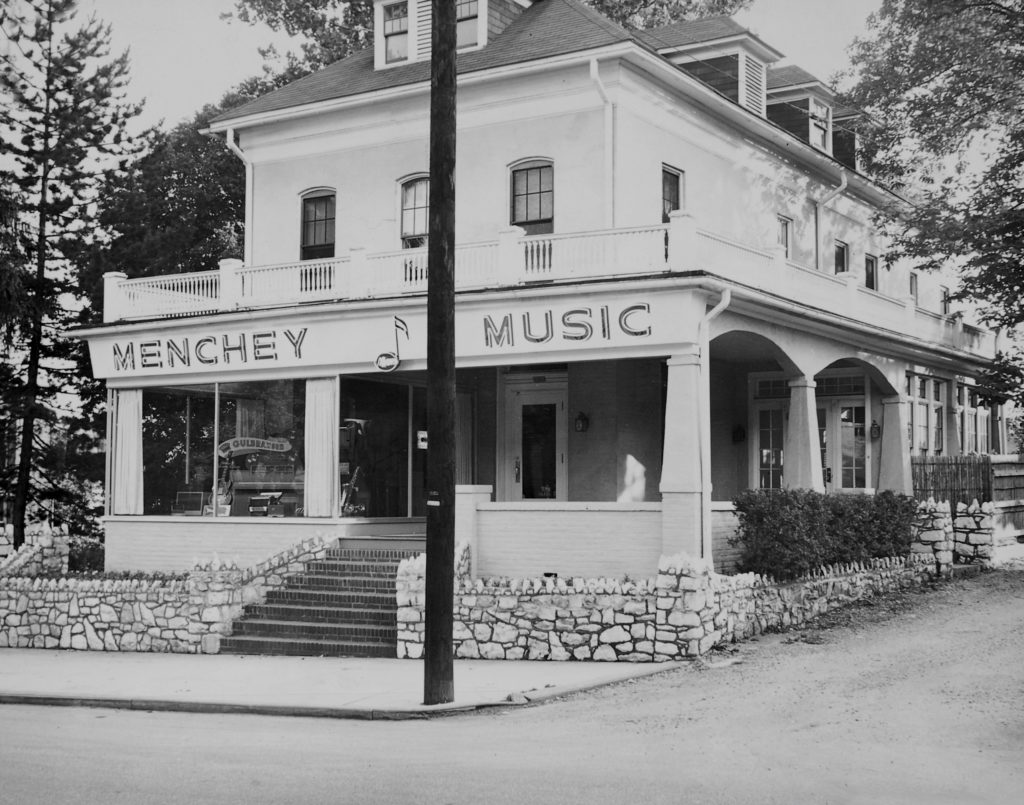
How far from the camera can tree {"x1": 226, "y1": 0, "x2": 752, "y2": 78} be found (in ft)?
112

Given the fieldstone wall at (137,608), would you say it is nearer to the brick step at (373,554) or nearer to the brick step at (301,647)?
the brick step at (301,647)

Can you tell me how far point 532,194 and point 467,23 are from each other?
13.8ft

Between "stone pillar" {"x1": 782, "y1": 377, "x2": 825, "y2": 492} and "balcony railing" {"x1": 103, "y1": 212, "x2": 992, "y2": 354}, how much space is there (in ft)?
4.64

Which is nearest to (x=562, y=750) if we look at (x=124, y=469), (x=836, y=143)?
(x=124, y=469)

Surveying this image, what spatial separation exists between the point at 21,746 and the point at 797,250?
1911 centimetres

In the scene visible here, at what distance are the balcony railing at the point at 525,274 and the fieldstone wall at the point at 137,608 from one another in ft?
14.6

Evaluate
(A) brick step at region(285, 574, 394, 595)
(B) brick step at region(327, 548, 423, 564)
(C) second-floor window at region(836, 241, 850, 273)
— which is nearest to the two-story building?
(B) brick step at region(327, 548, 423, 564)

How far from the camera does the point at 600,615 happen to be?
1523 centimetres

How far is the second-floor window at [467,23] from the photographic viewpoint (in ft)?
76.1

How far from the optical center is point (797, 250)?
26.0 m

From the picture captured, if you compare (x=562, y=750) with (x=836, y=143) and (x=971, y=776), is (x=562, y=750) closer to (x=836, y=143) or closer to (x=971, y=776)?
(x=971, y=776)

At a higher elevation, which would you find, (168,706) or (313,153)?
(313,153)

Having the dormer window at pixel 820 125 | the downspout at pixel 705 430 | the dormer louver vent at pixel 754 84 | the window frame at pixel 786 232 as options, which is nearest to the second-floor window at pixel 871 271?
the dormer window at pixel 820 125

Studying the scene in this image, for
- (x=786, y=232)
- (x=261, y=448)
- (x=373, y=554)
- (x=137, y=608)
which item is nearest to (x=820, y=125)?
(x=786, y=232)
